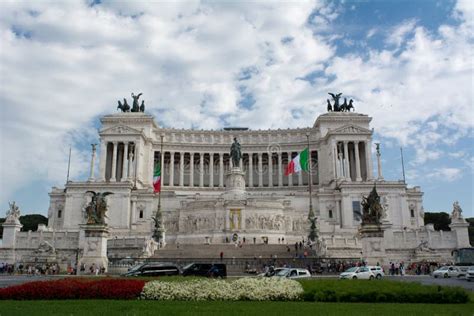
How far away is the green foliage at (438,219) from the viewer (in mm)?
96875

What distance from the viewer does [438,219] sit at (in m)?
98.6

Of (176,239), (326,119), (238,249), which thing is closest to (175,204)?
(176,239)

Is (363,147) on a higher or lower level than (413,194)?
higher

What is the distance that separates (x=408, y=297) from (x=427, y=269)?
32.8 m

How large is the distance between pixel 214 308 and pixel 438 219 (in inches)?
3770

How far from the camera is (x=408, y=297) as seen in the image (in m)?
17.8

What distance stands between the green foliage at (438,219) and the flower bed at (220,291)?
8920 cm

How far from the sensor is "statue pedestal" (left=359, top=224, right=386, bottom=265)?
39781 millimetres

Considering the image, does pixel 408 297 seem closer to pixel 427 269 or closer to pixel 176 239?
pixel 427 269

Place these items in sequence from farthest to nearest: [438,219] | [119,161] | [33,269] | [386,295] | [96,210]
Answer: [438,219] → [119,161] → [33,269] → [96,210] → [386,295]

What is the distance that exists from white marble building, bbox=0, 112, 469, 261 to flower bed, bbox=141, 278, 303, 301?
31688 mm

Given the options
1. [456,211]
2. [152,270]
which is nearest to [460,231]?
[456,211]

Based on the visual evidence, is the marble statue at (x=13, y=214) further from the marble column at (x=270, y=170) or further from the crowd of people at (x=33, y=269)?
the marble column at (x=270, y=170)

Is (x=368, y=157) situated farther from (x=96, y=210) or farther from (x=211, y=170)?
(x=96, y=210)
